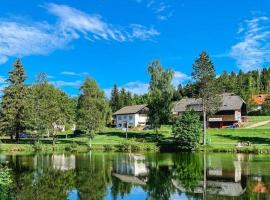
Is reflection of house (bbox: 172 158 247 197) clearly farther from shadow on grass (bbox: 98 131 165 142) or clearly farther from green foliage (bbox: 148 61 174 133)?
green foliage (bbox: 148 61 174 133)

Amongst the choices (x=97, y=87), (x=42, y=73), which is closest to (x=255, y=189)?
(x=42, y=73)

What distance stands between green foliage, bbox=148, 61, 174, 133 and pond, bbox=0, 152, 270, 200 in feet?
119

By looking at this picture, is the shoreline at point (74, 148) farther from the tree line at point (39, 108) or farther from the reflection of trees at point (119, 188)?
the reflection of trees at point (119, 188)

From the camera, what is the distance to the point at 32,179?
4078cm

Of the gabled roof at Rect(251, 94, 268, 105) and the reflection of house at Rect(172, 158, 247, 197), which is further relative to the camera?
the gabled roof at Rect(251, 94, 268, 105)

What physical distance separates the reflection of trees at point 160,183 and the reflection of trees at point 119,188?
5.53ft

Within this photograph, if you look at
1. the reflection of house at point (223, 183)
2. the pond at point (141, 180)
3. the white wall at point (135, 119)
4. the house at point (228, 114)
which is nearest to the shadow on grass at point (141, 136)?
the house at point (228, 114)

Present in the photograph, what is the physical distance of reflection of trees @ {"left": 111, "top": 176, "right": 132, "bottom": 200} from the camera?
110ft

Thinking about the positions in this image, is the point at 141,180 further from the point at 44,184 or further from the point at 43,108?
the point at 43,108

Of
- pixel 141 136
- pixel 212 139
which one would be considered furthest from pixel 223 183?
pixel 141 136

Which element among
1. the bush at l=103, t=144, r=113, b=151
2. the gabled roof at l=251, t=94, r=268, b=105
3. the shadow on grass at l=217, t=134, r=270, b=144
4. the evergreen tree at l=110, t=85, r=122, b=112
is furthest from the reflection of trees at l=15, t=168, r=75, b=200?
the evergreen tree at l=110, t=85, r=122, b=112

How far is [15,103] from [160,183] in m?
59.4

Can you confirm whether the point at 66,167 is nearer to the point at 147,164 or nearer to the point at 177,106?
the point at 147,164

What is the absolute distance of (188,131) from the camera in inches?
3029
